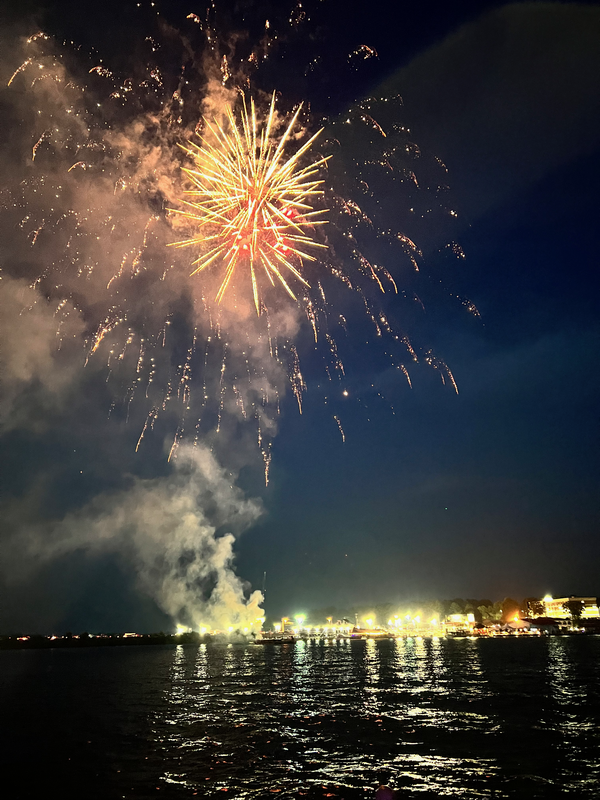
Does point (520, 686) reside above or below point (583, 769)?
below

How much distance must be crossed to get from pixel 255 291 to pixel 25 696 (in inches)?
2078

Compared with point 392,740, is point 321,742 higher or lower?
lower

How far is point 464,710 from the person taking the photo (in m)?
31.2

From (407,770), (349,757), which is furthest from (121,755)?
(407,770)

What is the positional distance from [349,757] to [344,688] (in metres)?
28.4

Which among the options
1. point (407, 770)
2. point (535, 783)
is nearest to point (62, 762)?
point (407, 770)

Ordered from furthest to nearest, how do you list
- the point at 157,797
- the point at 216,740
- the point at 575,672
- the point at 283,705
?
the point at 575,672 → the point at 283,705 → the point at 216,740 → the point at 157,797

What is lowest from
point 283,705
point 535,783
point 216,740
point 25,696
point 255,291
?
point 25,696

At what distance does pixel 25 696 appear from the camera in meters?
51.8

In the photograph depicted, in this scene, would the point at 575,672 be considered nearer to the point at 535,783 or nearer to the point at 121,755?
the point at 535,783

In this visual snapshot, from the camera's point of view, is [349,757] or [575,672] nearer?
[349,757]

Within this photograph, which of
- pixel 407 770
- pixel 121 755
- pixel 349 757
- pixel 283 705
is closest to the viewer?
pixel 407 770

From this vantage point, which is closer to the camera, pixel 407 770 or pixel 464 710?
pixel 407 770

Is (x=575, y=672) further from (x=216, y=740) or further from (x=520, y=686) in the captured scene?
(x=216, y=740)
